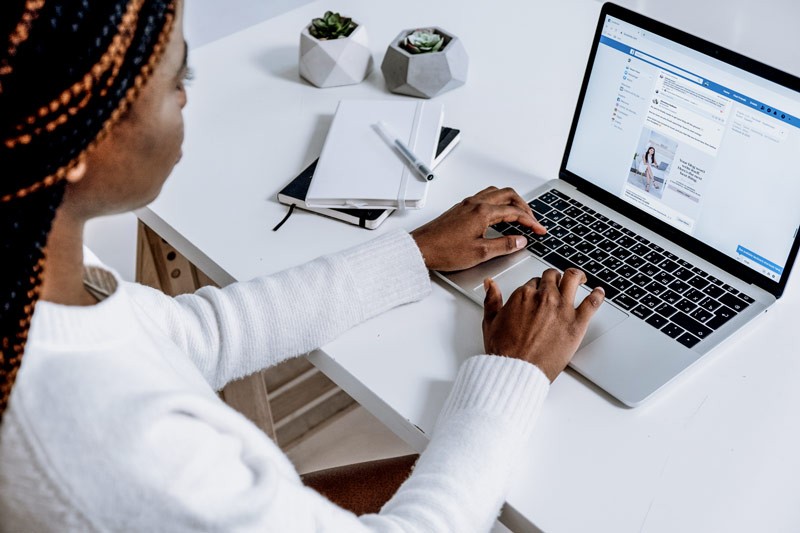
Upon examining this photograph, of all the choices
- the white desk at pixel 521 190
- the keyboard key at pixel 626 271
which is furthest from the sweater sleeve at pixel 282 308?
the keyboard key at pixel 626 271

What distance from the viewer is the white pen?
3.69 feet

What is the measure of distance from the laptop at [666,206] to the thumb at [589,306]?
0.10ft

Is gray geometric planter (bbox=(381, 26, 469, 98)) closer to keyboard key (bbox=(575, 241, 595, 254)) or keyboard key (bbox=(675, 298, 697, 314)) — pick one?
keyboard key (bbox=(575, 241, 595, 254))

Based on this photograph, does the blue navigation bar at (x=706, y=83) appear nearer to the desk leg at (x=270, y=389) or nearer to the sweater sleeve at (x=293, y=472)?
the sweater sleeve at (x=293, y=472)

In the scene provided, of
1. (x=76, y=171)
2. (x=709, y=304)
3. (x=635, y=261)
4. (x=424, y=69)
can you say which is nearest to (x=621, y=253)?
(x=635, y=261)

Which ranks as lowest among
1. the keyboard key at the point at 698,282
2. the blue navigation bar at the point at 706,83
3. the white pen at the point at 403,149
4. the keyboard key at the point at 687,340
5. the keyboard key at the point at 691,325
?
the keyboard key at the point at 687,340

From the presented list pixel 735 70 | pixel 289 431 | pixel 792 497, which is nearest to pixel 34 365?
pixel 792 497

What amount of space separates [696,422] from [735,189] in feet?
0.93

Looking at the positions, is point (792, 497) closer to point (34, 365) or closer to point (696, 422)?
point (696, 422)

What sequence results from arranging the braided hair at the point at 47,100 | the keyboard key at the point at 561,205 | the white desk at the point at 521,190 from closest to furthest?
the braided hair at the point at 47,100, the white desk at the point at 521,190, the keyboard key at the point at 561,205

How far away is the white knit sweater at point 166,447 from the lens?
56 cm

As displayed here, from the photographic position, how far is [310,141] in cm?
125

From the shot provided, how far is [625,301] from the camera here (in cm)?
96

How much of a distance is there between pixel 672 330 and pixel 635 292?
0.07 meters
